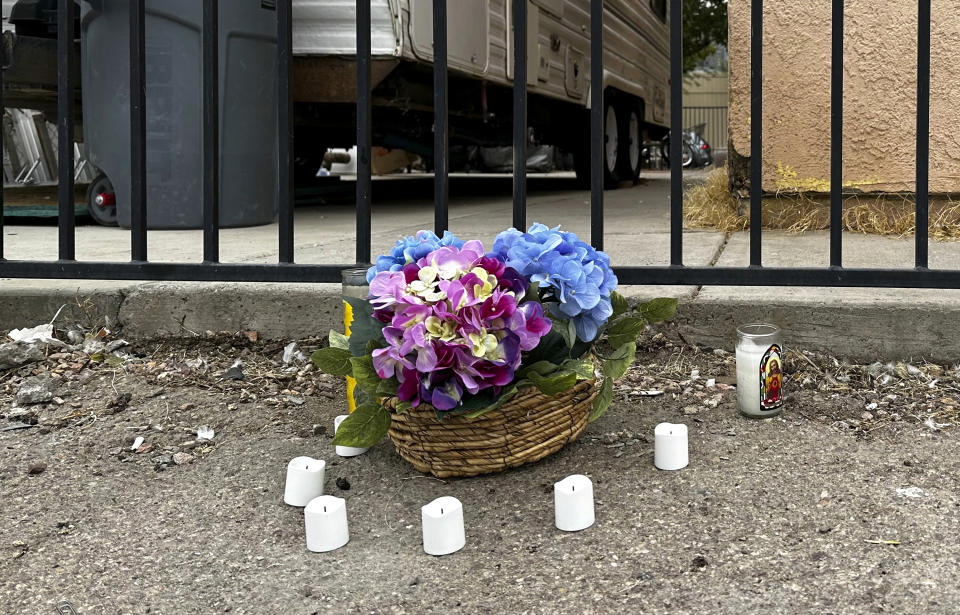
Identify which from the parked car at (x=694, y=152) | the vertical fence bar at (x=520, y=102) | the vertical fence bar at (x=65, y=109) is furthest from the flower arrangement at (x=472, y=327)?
the parked car at (x=694, y=152)

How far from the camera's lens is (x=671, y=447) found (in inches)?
81.5

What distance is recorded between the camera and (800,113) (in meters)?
4.06

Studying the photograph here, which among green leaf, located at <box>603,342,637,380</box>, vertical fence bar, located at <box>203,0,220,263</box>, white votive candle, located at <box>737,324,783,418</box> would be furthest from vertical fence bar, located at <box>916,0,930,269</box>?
vertical fence bar, located at <box>203,0,220,263</box>

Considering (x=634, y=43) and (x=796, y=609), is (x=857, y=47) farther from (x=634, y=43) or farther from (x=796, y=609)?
(x=634, y=43)

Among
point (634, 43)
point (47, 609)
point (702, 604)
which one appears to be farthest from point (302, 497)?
point (634, 43)

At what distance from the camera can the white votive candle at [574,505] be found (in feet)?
5.92

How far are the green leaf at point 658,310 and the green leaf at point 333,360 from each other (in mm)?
698

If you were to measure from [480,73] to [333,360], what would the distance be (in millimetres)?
3764

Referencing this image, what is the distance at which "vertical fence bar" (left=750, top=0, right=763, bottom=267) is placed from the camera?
8.31 ft

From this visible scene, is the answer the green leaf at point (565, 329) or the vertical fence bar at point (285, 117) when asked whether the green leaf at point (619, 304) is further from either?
the vertical fence bar at point (285, 117)

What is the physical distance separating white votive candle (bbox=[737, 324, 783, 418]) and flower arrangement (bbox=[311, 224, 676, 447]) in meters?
0.34

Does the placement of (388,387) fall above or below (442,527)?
above

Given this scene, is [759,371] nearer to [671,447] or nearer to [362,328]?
[671,447]

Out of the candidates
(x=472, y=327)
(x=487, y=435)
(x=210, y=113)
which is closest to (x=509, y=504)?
(x=487, y=435)
